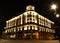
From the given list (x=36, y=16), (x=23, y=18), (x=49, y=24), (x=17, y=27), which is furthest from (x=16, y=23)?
(x=49, y=24)

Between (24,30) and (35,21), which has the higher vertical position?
(35,21)

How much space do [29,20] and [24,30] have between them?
3775mm

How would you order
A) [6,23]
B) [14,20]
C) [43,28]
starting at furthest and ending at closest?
[6,23] → [14,20] → [43,28]

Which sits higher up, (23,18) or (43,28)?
(23,18)

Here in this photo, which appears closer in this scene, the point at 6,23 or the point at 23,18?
the point at 23,18

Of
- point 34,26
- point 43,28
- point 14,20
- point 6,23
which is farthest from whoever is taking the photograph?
point 6,23

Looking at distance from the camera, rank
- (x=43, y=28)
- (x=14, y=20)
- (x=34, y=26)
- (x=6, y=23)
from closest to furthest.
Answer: (x=34, y=26)
(x=43, y=28)
(x=14, y=20)
(x=6, y=23)

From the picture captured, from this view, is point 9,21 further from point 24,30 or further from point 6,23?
point 24,30

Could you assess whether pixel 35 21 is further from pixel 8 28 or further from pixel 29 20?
pixel 8 28

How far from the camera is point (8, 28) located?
59188 millimetres

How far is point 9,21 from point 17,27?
8.83 m

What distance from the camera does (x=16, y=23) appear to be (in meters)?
53.9

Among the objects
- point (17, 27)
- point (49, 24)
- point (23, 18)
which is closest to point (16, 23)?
point (17, 27)

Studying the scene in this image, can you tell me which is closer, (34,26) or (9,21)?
(34,26)
